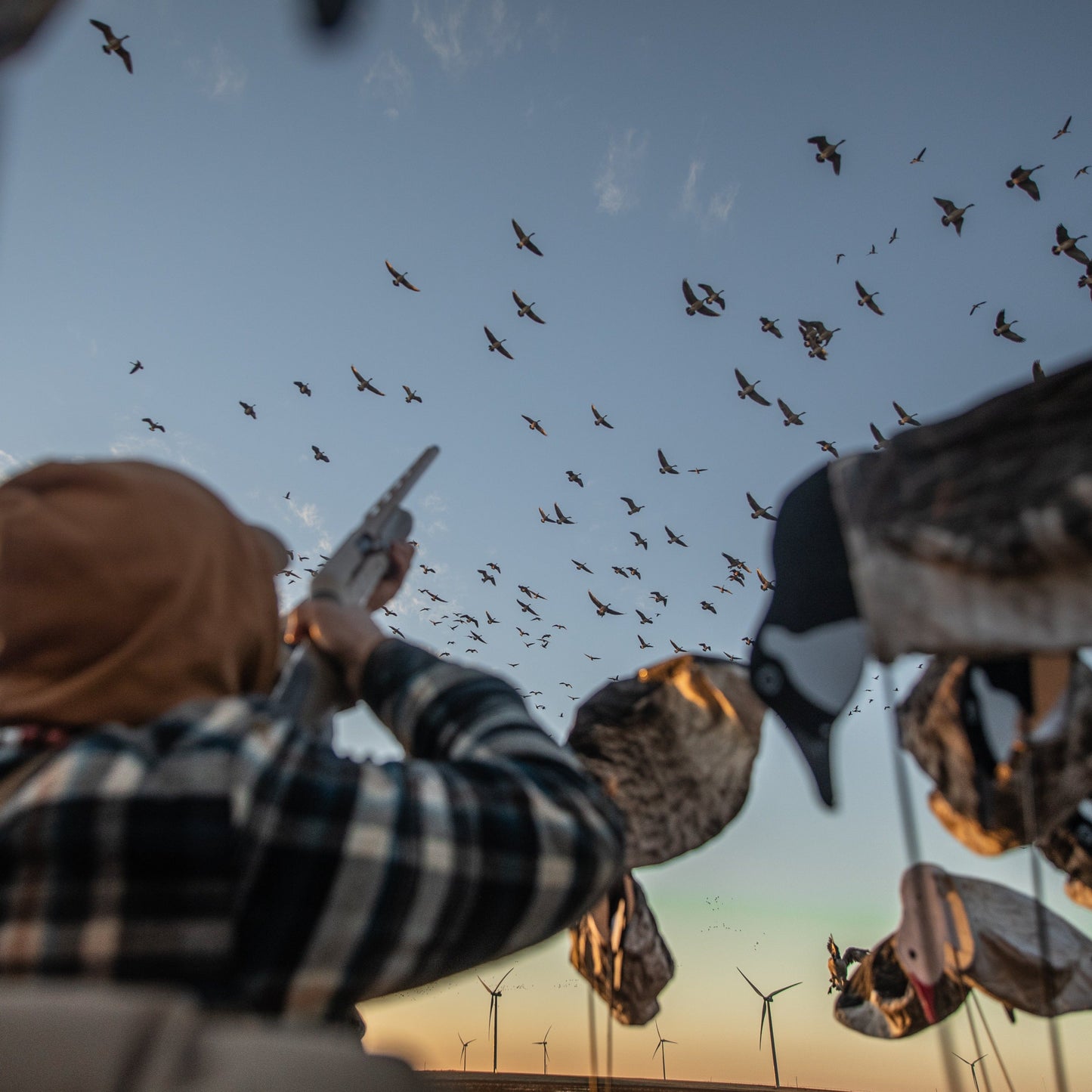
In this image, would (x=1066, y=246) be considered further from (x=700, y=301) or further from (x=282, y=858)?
(x=282, y=858)

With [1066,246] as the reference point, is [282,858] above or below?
below

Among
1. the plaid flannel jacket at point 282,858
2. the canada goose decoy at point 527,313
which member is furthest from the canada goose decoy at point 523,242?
the plaid flannel jacket at point 282,858

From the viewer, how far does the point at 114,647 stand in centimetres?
100

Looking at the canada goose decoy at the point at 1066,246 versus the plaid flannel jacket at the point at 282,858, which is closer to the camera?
the plaid flannel jacket at the point at 282,858

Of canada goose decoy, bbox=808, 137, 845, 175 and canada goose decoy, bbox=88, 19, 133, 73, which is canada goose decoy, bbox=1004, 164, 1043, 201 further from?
canada goose decoy, bbox=88, 19, 133, 73

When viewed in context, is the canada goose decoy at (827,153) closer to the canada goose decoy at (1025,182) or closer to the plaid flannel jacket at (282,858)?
the canada goose decoy at (1025,182)

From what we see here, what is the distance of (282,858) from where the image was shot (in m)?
0.88

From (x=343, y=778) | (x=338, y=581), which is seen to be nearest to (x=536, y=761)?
(x=343, y=778)

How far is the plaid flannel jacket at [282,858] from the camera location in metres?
0.79

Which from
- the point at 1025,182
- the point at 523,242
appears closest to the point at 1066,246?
the point at 1025,182

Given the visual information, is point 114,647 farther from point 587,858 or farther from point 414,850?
point 587,858

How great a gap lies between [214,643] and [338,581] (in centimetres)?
67

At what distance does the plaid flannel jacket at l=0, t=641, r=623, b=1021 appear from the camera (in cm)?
79

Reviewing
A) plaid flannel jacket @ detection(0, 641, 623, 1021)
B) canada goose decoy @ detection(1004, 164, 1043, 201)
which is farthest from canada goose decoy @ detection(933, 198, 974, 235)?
plaid flannel jacket @ detection(0, 641, 623, 1021)
